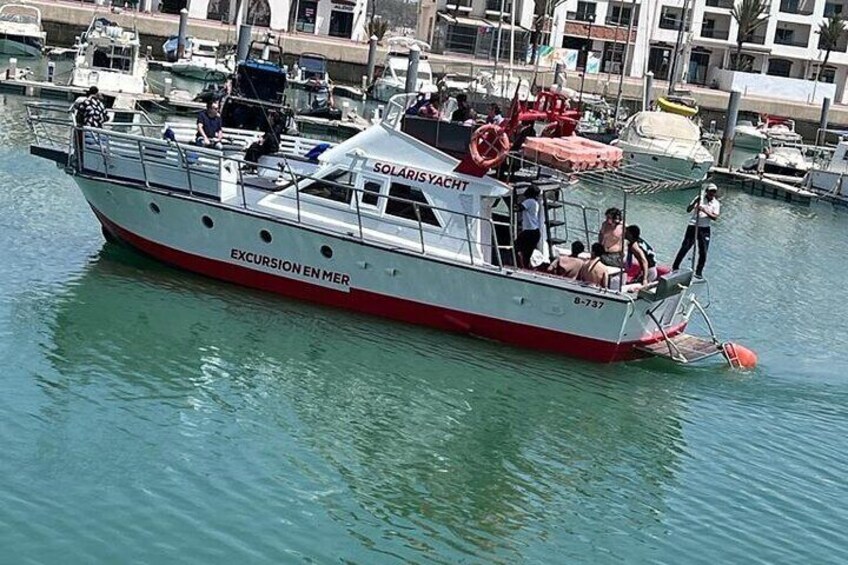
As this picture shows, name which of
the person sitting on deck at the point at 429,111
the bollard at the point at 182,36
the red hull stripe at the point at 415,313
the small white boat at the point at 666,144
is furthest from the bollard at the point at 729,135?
the red hull stripe at the point at 415,313

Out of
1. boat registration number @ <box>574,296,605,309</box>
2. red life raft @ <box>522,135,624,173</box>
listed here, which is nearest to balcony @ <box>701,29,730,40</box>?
red life raft @ <box>522,135,624,173</box>

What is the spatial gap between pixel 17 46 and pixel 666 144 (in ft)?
116

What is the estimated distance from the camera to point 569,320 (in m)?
22.0

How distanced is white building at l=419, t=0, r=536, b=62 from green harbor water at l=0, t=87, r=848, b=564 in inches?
2733

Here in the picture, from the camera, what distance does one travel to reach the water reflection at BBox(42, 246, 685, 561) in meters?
15.9

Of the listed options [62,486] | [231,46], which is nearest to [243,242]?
[62,486]

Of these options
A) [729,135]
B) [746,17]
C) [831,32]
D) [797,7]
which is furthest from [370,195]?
[797,7]

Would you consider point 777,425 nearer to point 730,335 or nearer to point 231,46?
point 730,335

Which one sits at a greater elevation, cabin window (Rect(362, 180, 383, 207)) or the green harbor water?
cabin window (Rect(362, 180, 383, 207))

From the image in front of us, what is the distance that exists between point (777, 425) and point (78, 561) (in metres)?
11.2

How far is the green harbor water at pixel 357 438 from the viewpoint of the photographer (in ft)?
47.9

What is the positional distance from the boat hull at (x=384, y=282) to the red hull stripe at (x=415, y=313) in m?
0.02

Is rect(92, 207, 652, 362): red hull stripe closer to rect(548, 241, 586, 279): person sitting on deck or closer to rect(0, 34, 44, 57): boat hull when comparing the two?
rect(548, 241, 586, 279): person sitting on deck

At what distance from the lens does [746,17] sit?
101562 millimetres
